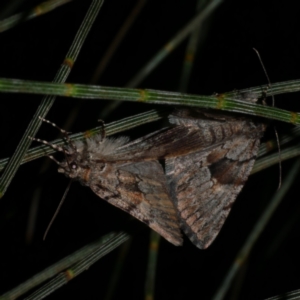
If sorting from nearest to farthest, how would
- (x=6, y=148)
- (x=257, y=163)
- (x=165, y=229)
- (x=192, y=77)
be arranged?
1. (x=165, y=229)
2. (x=257, y=163)
3. (x=192, y=77)
4. (x=6, y=148)

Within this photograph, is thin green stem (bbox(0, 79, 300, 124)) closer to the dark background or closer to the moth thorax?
the moth thorax

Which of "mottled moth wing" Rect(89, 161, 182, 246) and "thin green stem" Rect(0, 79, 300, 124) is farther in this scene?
"mottled moth wing" Rect(89, 161, 182, 246)

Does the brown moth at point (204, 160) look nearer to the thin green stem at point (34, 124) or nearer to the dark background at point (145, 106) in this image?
the thin green stem at point (34, 124)

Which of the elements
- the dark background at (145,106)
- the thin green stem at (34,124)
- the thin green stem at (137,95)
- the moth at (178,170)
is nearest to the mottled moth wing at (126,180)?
the moth at (178,170)

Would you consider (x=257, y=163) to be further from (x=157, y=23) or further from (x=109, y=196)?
(x=157, y=23)

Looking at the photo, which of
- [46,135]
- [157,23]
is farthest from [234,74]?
[46,135]

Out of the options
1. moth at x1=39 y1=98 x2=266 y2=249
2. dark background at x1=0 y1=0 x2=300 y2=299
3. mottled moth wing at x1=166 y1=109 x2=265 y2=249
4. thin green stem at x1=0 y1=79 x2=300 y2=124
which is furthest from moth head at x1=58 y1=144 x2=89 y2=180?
dark background at x1=0 y1=0 x2=300 y2=299
